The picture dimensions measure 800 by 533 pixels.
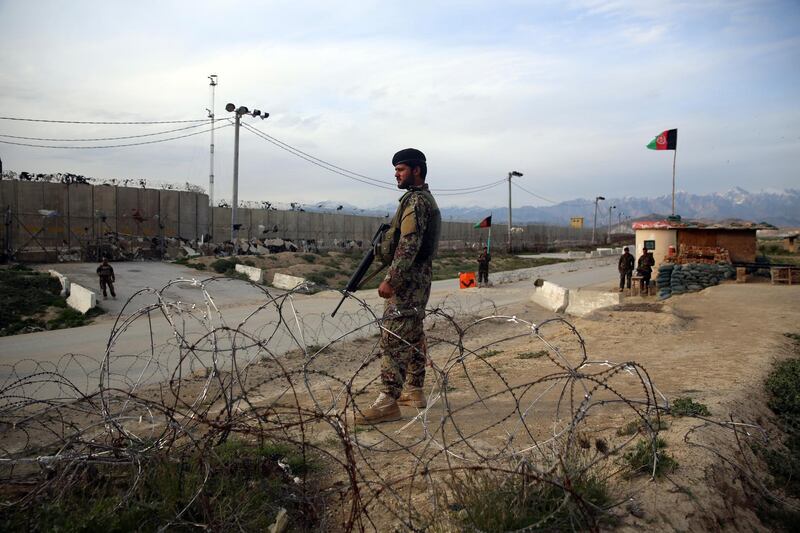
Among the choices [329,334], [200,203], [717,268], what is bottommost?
[329,334]

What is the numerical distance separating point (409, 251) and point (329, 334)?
6.14 meters

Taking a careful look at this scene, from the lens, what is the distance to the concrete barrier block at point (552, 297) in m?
14.5

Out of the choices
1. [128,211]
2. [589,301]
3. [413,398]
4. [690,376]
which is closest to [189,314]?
[413,398]

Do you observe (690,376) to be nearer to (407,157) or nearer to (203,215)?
(407,157)

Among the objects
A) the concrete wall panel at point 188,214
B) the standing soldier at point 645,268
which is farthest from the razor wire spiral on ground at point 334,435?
the concrete wall panel at point 188,214

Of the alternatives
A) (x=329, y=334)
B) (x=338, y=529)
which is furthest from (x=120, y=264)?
(x=338, y=529)

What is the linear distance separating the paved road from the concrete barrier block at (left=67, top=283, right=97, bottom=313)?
0.57m

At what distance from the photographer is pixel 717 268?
17.5 metres

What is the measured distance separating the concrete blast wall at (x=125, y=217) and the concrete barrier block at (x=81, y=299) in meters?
9.65

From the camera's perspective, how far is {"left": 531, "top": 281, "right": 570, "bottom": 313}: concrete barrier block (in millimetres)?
14461

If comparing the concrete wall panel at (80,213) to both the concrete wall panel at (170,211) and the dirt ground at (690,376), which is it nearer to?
the concrete wall panel at (170,211)

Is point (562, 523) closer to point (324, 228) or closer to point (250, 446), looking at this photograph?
point (250, 446)

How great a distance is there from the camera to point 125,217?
1057 inches

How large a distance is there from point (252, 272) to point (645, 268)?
1310 centimetres
